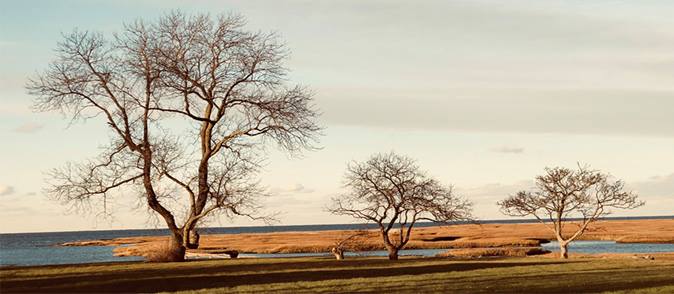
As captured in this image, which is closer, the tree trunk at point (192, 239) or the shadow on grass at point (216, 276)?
the shadow on grass at point (216, 276)

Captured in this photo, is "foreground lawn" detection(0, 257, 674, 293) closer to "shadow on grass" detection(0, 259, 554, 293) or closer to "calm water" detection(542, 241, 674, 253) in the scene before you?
"shadow on grass" detection(0, 259, 554, 293)

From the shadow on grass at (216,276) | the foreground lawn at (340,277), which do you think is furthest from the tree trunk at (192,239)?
the shadow on grass at (216,276)

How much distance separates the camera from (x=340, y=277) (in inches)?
1485

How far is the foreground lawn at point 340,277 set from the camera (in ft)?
106

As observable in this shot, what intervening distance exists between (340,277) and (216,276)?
5797 millimetres

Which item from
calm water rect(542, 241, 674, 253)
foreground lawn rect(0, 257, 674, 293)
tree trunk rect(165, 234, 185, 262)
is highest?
tree trunk rect(165, 234, 185, 262)

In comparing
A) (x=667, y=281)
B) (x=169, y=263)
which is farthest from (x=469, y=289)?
(x=169, y=263)

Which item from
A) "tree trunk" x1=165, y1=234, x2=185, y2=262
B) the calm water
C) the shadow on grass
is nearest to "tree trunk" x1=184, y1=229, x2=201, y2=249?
"tree trunk" x1=165, y1=234, x2=185, y2=262

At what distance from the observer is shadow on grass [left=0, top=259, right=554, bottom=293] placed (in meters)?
32.9

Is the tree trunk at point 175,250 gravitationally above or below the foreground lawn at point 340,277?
above

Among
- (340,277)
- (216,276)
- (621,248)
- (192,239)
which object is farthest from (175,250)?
(621,248)

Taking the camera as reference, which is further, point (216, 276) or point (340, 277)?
point (216, 276)

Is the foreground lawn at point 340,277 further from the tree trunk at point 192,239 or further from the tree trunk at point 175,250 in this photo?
the tree trunk at point 192,239

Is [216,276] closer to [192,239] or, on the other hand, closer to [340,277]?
[340,277]
